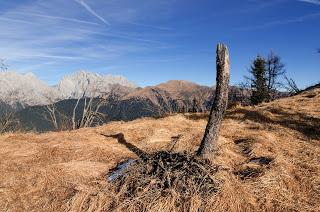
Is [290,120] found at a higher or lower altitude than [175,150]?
higher

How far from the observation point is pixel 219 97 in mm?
7227

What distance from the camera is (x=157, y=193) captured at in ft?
19.5

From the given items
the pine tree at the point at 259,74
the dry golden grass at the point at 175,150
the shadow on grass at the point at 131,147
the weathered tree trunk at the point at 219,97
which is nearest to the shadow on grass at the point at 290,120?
the dry golden grass at the point at 175,150

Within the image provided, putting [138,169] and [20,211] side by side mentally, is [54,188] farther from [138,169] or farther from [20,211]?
[138,169]

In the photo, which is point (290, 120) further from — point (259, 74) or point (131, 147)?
point (259, 74)

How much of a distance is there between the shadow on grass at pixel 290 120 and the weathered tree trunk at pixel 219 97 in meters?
3.54

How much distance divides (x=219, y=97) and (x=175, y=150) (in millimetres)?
1855

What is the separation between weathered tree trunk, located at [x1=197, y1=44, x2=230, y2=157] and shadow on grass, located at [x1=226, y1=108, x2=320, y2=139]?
3542 millimetres

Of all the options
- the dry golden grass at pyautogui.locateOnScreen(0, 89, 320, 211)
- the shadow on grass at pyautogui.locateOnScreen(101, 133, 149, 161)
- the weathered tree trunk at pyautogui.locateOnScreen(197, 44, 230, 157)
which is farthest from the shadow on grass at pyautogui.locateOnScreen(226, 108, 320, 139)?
the shadow on grass at pyautogui.locateOnScreen(101, 133, 149, 161)

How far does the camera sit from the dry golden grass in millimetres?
5875

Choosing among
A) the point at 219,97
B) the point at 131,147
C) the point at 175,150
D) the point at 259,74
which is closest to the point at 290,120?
the point at 175,150

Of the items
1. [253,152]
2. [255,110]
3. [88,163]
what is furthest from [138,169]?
[255,110]

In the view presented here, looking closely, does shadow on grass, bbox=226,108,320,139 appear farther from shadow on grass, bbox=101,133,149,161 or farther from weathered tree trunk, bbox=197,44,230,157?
shadow on grass, bbox=101,133,149,161

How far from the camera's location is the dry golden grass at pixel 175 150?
588 cm
